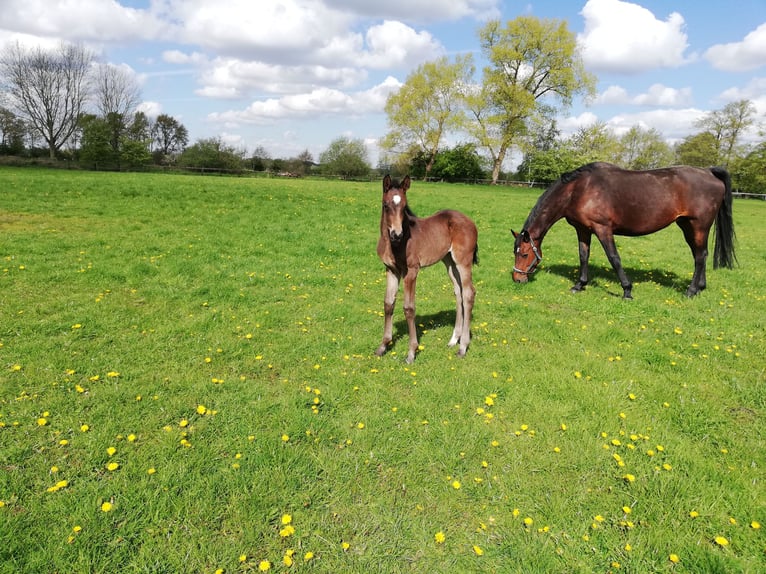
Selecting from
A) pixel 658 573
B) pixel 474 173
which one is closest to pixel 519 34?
pixel 474 173

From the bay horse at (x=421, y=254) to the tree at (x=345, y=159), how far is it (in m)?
62.8

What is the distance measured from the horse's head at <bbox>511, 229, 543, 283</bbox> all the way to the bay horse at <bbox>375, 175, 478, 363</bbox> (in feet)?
11.9

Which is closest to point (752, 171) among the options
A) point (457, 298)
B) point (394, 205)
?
point (457, 298)

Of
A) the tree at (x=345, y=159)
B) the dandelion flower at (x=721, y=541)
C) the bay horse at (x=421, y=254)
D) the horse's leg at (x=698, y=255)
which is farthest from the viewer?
the tree at (x=345, y=159)

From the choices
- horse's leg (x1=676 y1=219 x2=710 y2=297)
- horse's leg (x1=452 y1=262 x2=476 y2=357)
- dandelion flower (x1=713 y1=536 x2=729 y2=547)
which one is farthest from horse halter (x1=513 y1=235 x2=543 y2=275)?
dandelion flower (x1=713 y1=536 x2=729 y2=547)

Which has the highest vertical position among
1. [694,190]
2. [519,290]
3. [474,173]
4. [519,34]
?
[519,34]

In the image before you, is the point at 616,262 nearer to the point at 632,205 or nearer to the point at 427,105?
the point at 632,205

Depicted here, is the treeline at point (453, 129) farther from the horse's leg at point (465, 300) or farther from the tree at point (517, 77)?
the horse's leg at point (465, 300)

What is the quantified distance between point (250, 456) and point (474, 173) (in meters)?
64.3

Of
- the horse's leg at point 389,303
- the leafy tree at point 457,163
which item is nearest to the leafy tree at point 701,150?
the leafy tree at point 457,163

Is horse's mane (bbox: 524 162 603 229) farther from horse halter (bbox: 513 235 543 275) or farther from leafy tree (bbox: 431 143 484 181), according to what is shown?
leafy tree (bbox: 431 143 484 181)

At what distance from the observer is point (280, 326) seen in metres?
7.52

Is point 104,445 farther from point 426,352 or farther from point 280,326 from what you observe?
point 426,352

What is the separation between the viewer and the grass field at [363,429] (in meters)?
3.30
